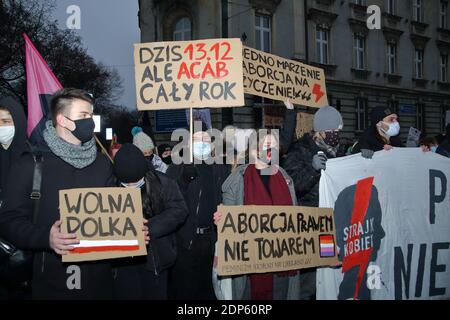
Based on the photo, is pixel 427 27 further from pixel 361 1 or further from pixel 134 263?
pixel 134 263

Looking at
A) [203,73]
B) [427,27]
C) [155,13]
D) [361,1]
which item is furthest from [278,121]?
[203,73]

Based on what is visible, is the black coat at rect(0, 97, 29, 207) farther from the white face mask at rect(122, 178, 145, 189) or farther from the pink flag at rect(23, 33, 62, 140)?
the white face mask at rect(122, 178, 145, 189)

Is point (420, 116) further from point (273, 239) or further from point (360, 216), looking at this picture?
point (273, 239)

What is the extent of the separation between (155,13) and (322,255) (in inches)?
815

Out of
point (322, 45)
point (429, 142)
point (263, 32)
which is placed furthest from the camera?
point (322, 45)

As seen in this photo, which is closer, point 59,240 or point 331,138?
point 59,240

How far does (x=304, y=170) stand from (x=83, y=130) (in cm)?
222

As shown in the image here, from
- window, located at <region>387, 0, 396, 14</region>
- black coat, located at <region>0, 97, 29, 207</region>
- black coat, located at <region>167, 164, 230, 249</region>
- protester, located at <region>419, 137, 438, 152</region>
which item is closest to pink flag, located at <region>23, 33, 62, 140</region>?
black coat, located at <region>0, 97, 29, 207</region>

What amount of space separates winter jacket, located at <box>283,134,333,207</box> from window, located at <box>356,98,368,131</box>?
2341cm

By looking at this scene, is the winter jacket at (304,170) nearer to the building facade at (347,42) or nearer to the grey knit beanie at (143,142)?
the grey knit beanie at (143,142)

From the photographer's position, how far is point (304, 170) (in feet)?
16.0

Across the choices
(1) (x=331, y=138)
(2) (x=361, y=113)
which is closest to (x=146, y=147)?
(1) (x=331, y=138)

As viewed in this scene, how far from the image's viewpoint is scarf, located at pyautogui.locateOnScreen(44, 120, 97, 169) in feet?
10.5

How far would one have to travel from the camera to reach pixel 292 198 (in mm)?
4559
